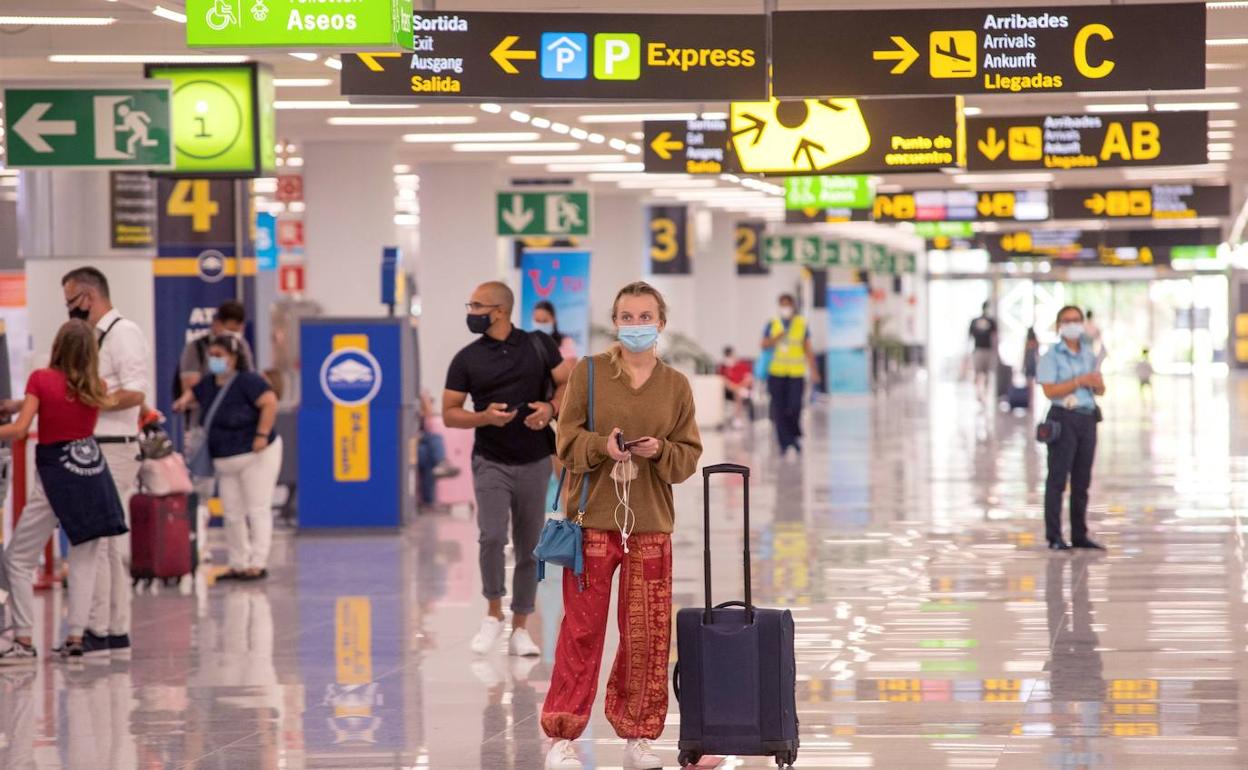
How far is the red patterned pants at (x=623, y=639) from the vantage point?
23.1ft

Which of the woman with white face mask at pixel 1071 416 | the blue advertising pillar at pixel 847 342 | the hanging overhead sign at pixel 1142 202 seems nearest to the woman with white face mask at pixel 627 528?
the woman with white face mask at pixel 1071 416

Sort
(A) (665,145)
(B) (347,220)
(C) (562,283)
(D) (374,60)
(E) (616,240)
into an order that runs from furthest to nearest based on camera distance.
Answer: (E) (616,240)
(C) (562,283)
(B) (347,220)
(A) (665,145)
(D) (374,60)

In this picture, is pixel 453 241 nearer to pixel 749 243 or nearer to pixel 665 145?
pixel 665 145

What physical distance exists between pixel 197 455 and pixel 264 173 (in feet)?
7.42

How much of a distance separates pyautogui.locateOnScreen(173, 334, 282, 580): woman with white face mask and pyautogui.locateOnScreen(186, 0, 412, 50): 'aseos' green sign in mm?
4027

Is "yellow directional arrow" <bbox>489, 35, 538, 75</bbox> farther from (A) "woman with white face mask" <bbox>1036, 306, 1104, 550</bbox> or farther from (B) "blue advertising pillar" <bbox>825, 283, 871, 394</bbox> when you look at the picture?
(B) "blue advertising pillar" <bbox>825, 283, 871, 394</bbox>

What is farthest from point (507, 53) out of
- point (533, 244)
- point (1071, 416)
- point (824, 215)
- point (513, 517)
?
point (533, 244)

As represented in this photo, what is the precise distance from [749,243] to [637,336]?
33165 mm

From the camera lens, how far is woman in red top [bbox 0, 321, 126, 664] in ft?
30.9

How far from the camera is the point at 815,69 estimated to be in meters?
10.7

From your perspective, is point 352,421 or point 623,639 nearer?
point 623,639

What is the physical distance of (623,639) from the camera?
7.05m

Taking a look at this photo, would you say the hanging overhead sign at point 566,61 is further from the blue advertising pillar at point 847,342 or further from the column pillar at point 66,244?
the blue advertising pillar at point 847,342

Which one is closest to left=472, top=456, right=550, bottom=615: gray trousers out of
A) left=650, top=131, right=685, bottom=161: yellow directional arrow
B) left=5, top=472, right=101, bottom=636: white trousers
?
left=5, top=472, right=101, bottom=636: white trousers
